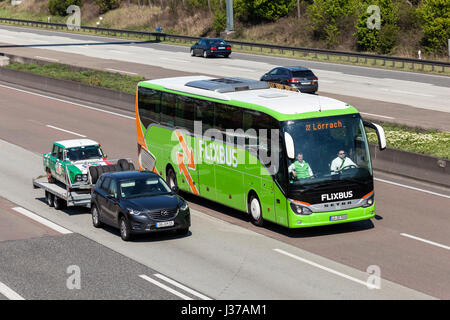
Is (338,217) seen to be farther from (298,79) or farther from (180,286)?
(298,79)

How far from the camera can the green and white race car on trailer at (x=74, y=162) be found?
2128 cm

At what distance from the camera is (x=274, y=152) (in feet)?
60.0

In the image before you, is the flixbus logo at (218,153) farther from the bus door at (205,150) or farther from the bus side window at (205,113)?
the bus side window at (205,113)

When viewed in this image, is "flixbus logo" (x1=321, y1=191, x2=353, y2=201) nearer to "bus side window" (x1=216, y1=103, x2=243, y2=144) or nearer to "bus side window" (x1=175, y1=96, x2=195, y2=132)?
"bus side window" (x1=216, y1=103, x2=243, y2=144)

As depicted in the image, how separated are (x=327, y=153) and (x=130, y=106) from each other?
894 inches

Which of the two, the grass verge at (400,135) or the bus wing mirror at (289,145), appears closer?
the bus wing mirror at (289,145)

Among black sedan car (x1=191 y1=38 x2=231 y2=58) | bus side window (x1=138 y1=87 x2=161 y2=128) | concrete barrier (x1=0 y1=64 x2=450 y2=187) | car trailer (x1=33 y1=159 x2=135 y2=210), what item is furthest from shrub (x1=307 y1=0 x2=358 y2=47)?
car trailer (x1=33 y1=159 x2=135 y2=210)

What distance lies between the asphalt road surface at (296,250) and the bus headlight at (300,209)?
0.68 metres

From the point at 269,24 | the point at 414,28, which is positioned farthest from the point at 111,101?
the point at 269,24

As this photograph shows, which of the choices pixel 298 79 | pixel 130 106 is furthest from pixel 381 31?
pixel 130 106

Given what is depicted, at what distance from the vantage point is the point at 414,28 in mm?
64812

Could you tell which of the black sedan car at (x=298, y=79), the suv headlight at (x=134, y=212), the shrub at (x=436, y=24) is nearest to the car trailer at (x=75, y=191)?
the suv headlight at (x=134, y=212)
